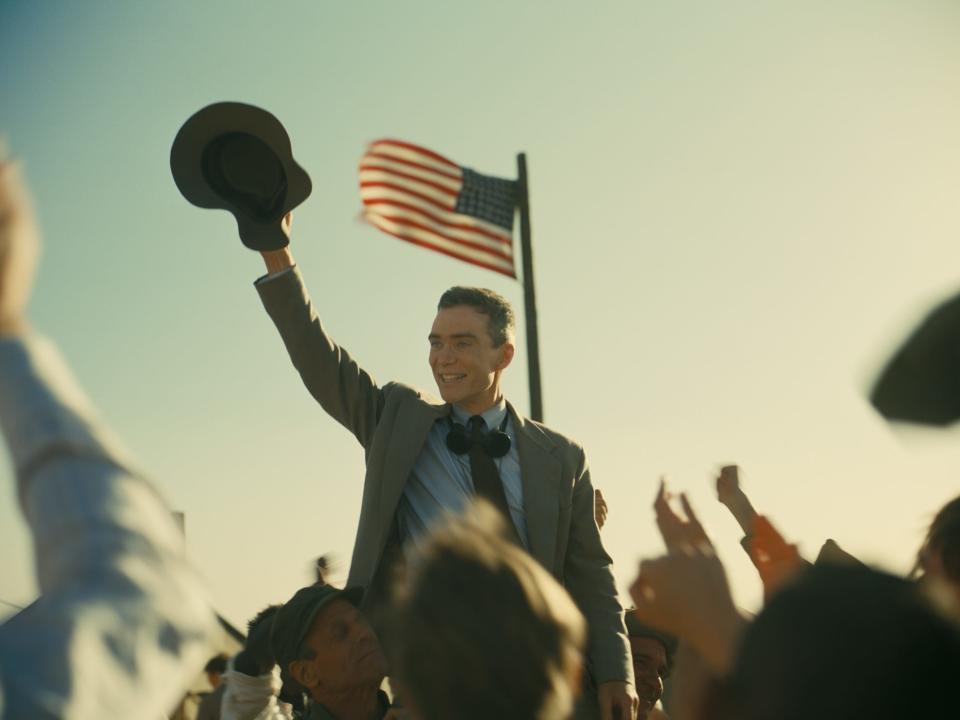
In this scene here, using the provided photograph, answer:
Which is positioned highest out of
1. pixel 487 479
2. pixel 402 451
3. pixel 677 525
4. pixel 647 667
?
pixel 402 451

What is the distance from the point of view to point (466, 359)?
4.36 m

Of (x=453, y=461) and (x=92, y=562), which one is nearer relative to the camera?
(x=92, y=562)

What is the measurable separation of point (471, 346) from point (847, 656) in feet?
11.3

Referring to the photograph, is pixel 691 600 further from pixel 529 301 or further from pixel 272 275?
pixel 529 301

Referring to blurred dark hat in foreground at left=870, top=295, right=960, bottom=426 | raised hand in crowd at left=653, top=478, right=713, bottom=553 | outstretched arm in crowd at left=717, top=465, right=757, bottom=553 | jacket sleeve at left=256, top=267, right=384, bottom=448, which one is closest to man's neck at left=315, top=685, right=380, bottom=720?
jacket sleeve at left=256, top=267, right=384, bottom=448

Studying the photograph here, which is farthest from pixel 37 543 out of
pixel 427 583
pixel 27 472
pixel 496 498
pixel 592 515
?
pixel 592 515

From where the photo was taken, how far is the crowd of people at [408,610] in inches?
30.3

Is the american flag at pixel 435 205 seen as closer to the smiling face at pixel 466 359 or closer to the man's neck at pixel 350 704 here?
the smiling face at pixel 466 359

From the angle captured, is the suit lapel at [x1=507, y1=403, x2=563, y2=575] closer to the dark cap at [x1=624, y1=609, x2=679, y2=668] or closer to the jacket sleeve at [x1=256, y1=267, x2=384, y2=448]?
the jacket sleeve at [x1=256, y1=267, x2=384, y2=448]

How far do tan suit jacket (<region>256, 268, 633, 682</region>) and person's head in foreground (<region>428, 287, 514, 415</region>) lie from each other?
0.46 ft

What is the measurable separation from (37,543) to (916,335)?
78 centimetres

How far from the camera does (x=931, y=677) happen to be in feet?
3.22

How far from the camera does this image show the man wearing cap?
11.7 feet

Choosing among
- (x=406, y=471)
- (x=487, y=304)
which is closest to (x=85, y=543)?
(x=406, y=471)
